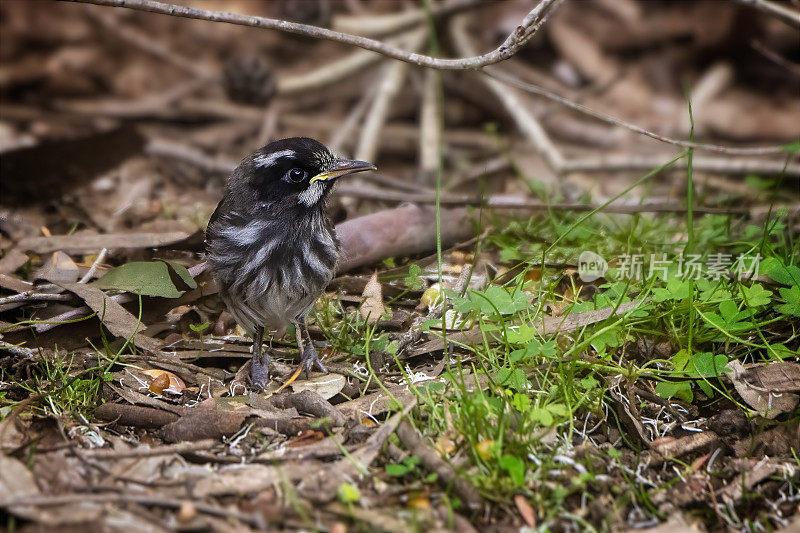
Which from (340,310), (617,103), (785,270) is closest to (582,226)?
(785,270)

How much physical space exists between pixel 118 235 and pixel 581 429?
3.27m

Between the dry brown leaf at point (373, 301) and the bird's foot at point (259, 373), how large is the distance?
0.61 meters

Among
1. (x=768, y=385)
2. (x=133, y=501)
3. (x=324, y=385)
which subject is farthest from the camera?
(x=324, y=385)

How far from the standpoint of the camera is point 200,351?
4.16 metres

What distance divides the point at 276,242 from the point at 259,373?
0.69 metres

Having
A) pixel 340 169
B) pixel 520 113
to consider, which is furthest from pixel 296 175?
pixel 520 113

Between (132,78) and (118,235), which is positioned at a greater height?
(132,78)

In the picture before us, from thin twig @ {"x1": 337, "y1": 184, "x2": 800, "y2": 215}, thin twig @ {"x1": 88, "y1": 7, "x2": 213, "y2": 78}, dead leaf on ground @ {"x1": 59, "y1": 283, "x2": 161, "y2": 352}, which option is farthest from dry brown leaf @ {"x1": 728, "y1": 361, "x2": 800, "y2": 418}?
thin twig @ {"x1": 88, "y1": 7, "x2": 213, "y2": 78}

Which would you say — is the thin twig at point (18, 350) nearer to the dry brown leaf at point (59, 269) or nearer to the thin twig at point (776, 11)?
the dry brown leaf at point (59, 269)

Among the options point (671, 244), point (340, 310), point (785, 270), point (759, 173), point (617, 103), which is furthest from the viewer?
point (617, 103)

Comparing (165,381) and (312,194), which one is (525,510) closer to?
(165,381)

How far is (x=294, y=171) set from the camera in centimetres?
411

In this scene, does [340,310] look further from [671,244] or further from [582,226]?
[671,244]

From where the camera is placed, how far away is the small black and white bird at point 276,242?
4000mm
